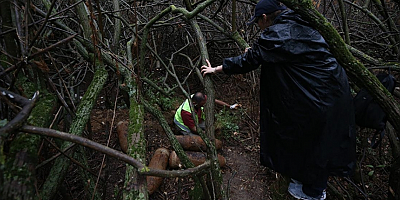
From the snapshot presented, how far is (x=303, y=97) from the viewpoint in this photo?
6.36ft

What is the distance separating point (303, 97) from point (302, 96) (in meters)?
0.01

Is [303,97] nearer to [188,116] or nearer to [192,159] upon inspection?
[192,159]

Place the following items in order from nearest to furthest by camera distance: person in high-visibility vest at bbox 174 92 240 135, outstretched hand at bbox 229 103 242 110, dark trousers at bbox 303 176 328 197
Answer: dark trousers at bbox 303 176 328 197 < person in high-visibility vest at bbox 174 92 240 135 < outstretched hand at bbox 229 103 242 110

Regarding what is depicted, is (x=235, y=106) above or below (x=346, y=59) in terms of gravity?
below

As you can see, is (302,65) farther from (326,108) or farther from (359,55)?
(359,55)

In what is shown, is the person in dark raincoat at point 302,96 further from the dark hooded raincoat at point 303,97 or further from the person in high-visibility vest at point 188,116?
the person in high-visibility vest at point 188,116

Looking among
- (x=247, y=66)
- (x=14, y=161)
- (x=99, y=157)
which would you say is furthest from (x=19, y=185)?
(x=99, y=157)

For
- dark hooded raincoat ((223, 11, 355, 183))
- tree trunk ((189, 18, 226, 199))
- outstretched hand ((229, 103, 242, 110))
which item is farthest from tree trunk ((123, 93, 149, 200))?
outstretched hand ((229, 103, 242, 110))

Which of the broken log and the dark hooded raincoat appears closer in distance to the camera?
the dark hooded raincoat

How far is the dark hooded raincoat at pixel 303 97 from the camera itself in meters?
1.84

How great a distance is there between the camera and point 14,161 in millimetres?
838

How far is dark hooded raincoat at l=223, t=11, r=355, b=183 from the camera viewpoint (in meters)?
1.84

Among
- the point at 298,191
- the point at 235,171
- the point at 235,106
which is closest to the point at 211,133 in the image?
the point at 298,191

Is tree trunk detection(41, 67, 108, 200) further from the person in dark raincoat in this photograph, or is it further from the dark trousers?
the dark trousers
